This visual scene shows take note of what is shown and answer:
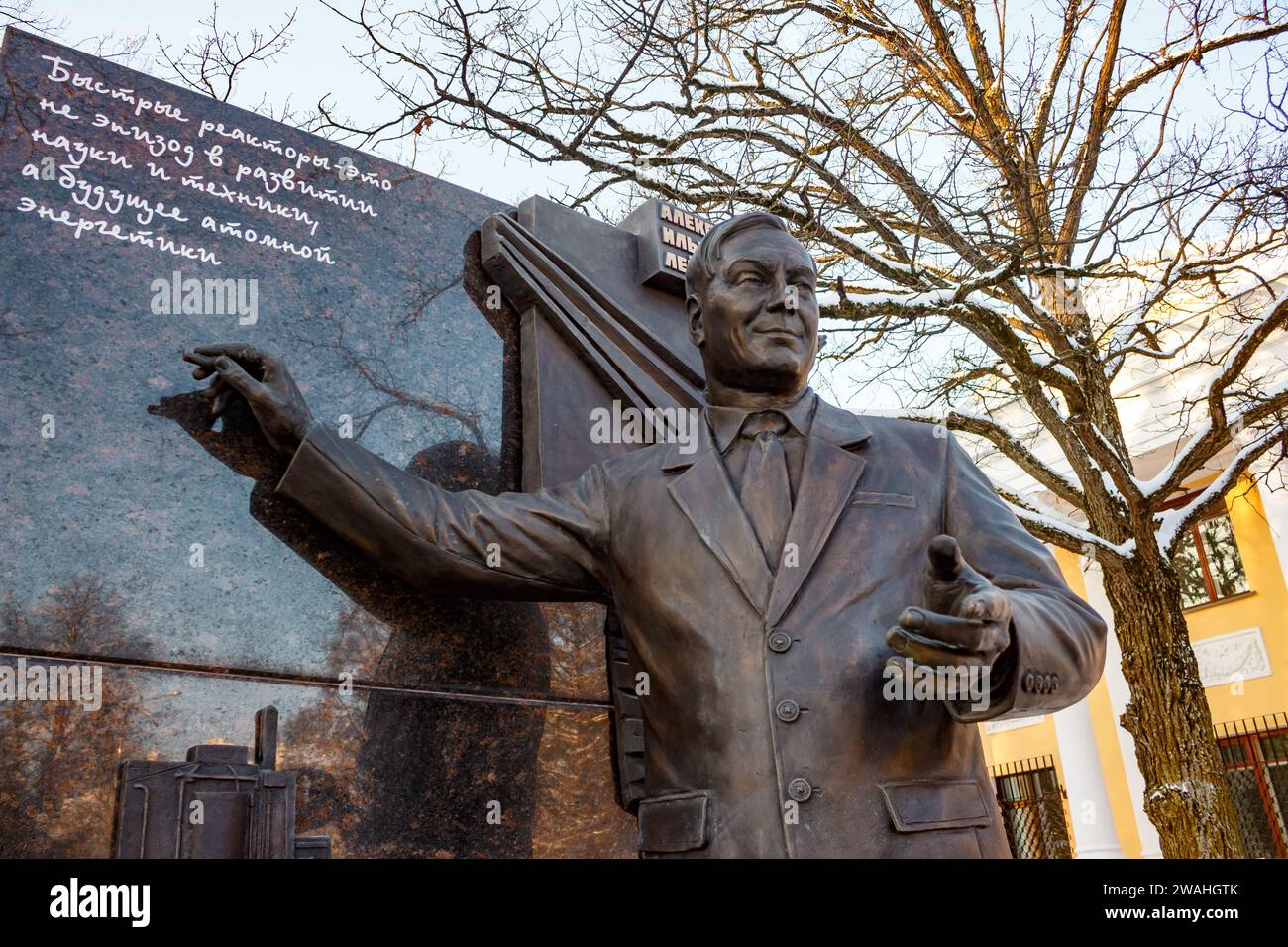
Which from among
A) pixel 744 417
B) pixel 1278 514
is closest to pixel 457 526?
pixel 744 417

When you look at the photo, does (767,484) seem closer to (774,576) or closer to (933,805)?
(774,576)

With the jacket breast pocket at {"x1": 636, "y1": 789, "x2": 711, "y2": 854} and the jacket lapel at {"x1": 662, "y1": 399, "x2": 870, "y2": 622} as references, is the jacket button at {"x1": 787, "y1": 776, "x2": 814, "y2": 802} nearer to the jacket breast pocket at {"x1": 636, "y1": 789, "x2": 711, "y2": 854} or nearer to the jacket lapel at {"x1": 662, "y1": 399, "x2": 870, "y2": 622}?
the jacket breast pocket at {"x1": 636, "y1": 789, "x2": 711, "y2": 854}

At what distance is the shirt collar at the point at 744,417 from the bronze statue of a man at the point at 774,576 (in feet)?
0.03

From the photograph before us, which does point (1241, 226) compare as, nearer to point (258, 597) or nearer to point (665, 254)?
point (665, 254)

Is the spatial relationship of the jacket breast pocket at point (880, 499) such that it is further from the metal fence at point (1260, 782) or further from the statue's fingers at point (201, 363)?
the metal fence at point (1260, 782)

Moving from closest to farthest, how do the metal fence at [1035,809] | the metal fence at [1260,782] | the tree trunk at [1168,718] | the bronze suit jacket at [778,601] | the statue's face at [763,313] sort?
the bronze suit jacket at [778,601], the statue's face at [763,313], the tree trunk at [1168,718], the metal fence at [1260,782], the metal fence at [1035,809]

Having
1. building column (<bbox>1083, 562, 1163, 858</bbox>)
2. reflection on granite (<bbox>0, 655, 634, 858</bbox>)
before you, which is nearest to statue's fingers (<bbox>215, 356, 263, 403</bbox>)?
reflection on granite (<bbox>0, 655, 634, 858</bbox>)

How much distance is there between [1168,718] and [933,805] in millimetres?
8049

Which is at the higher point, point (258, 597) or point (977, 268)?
point (977, 268)

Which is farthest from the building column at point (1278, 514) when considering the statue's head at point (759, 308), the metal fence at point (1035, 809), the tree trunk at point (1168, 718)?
the statue's head at point (759, 308)

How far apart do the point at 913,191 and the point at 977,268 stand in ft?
3.19

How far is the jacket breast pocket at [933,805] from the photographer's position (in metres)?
2.67
